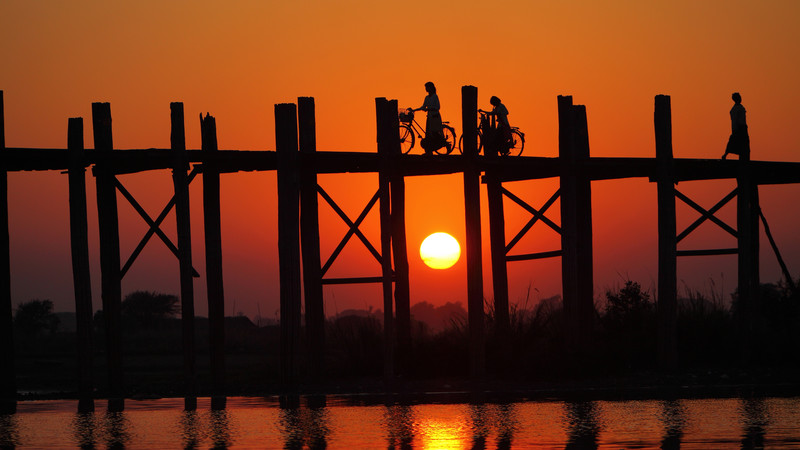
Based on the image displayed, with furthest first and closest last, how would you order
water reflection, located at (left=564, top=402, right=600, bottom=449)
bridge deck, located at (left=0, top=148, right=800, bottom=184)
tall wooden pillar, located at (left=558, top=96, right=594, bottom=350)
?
tall wooden pillar, located at (left=558, top=96, right=594, bottom=350) → bridge deck, located at (left=0, top=148, right=800, bottom=184) → water reflection, located at (left=564, top=402, right=600, bottom=449)

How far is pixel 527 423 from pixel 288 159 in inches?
278

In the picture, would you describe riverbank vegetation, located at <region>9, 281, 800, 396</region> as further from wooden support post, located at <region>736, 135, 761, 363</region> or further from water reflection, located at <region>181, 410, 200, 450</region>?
water reflection, located at <region>181, 410, 200, 450</region>

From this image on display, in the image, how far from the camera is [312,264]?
20172mm

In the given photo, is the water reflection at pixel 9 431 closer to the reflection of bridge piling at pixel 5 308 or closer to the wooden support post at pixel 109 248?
the reflection of bridge piling at pixel 5 308

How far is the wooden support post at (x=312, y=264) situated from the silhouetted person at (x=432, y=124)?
6.39 feet

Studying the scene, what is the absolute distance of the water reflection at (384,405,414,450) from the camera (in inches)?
468

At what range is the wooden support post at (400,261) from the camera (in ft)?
65.9

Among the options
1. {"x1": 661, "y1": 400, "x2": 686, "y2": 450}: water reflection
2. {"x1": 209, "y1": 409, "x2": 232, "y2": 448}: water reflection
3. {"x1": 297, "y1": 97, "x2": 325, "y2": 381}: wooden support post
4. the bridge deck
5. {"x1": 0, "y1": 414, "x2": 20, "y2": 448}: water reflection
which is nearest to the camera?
{"x1": 661, "y1": 400, "x2": 686, "y2": 450}: water reflection

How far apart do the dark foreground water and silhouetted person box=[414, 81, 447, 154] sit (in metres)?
5.83

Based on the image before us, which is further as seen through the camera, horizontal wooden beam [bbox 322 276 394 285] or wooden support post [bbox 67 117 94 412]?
horizontal wooden beam [bbox 322 276 394 285]

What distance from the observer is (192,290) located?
734 inches

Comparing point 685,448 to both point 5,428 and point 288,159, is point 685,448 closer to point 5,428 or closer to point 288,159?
point 5,428

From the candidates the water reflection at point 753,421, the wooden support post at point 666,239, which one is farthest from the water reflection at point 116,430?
the wooden support post at point 666,239

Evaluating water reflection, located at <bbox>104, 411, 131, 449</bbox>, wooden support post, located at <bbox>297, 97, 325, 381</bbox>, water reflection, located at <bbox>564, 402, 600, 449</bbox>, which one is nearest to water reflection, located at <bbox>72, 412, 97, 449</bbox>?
water reflection, located at <bbox>104, 411, 131, 449</bbox>
